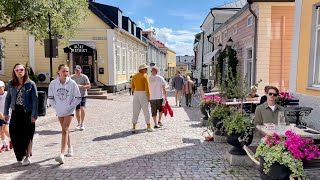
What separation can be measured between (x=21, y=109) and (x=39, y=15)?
5812 millimetres

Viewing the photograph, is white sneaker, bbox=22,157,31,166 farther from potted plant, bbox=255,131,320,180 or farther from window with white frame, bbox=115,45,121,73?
window with white frame, bbox=115,45,121,73

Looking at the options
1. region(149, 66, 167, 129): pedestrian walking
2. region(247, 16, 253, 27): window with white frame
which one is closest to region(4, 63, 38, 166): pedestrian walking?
region(149, 66, 167, 129): pedestrian walking

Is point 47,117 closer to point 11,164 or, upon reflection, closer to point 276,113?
point 11,164

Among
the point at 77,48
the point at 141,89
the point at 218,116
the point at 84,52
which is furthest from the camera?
the point at 84,52

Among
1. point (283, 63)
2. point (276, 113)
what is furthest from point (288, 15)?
point (276, 113)

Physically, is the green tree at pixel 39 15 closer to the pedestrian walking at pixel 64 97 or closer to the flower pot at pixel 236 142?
the pedestrian walking at pixel 64 97

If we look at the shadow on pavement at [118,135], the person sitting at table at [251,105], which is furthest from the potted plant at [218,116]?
the person sitting at table at [251,105]

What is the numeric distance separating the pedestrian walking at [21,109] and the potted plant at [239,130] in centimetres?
325

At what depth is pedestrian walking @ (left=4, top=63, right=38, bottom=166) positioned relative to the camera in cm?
526

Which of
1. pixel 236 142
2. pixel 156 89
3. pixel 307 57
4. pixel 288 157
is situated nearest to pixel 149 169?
pixel 236 142

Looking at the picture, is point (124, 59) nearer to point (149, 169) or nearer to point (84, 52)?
point (84, 52)

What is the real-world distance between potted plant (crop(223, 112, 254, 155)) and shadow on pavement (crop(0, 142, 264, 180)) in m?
0.35

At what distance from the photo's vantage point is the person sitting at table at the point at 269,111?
517 cm

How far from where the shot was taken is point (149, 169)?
5117 mm
